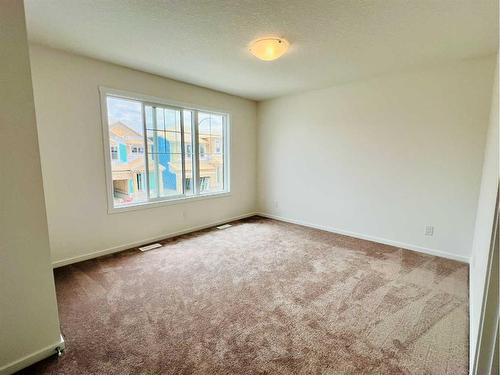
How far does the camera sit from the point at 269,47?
93.4 inches

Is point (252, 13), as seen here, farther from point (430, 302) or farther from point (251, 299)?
point (430, 302)

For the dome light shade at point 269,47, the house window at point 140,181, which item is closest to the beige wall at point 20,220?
the dome light shade at point 269,47

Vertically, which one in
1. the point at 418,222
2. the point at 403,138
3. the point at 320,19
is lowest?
the point at 418,222

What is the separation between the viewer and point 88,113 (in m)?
2.97

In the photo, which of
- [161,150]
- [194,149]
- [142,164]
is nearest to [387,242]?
[194,149]

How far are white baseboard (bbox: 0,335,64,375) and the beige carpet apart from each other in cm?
5

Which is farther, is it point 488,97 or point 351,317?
point 488,97

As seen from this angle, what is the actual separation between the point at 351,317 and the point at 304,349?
572mm

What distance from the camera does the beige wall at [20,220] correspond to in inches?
53.1

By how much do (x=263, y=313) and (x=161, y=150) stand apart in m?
2.80

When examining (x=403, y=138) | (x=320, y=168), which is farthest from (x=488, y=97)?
(x=320, y=168)

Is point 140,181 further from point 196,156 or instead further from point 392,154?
point 392,154

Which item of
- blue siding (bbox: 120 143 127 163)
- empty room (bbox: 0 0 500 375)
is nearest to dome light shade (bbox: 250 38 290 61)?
empty room (bbox: 0 0 500 375)

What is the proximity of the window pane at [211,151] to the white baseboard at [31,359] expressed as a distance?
303 cm
